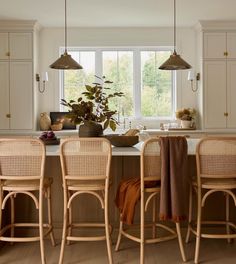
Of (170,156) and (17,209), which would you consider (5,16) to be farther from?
(170,156)

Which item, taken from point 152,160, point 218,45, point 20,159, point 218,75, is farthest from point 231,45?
point 20,159

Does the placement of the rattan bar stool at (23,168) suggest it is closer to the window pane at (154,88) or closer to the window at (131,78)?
the window at (131,78)

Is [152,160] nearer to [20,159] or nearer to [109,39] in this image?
[20,159]

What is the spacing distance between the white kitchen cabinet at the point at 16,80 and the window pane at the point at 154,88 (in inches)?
70.6

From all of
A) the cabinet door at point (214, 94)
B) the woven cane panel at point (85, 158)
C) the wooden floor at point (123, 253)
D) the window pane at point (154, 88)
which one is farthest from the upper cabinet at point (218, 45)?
the woven cane panel at point (85, 158)

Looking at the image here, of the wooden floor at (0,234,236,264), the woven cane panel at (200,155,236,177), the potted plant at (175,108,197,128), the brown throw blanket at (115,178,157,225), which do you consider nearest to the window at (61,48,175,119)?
the potted plant at (175,108,197,128)

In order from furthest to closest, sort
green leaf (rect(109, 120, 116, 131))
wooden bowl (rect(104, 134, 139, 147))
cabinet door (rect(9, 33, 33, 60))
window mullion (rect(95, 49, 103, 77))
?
window mullion (rect(95, 49, 103, 77)) → cabinet door (rect(9, 33, 33, 60)) → wooden bowl (rect(104, 134, 139, 147)) → green leaf (rect(109, 120, 116, 131))

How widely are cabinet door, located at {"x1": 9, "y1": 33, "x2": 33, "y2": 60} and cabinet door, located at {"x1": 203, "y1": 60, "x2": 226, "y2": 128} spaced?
8.62 ft

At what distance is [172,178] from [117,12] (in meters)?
3.20

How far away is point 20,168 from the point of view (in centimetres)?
332

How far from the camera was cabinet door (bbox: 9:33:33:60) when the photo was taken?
641 cm

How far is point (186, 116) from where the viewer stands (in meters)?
6.56

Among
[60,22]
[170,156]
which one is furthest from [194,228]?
[60,22]

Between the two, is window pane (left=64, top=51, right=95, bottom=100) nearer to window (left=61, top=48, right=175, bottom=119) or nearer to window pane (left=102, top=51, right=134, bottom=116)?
window (left=61, top=48, right=175, bottom=119)
